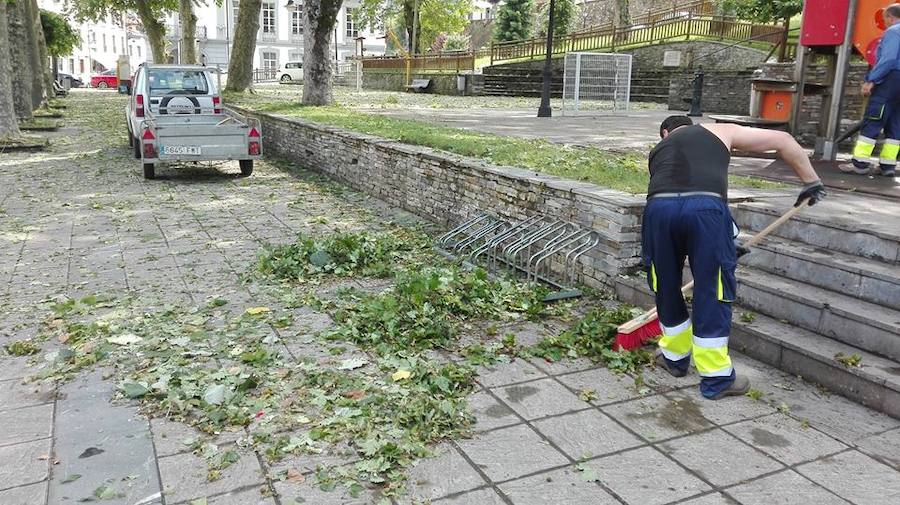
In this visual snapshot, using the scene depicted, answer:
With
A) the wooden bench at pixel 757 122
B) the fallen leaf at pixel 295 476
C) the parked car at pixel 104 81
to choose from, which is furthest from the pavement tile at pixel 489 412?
the parked car at pixel 104 81

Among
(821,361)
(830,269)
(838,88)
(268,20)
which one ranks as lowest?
(821,361)

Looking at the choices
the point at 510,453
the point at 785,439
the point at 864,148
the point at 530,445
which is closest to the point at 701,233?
the point at 785,439

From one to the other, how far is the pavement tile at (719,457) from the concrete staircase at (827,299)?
0.81 m

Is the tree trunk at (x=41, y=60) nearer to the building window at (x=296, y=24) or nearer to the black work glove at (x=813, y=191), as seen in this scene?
the black work glove at (x=813, y=191)

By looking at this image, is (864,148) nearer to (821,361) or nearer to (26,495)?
(821,361)

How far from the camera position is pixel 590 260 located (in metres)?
6.21

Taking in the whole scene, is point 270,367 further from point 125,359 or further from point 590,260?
point 590,260

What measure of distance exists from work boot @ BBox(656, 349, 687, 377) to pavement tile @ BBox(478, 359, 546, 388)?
2.58ft

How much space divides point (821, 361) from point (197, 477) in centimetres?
355

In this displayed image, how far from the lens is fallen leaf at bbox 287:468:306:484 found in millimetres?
3363

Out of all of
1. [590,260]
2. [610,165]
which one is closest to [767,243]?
[590,260]

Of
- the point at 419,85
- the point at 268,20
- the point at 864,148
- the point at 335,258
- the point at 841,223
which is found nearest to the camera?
the point at 841,223

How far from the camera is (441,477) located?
3.40m

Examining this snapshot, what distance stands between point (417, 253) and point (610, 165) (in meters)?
2.46
